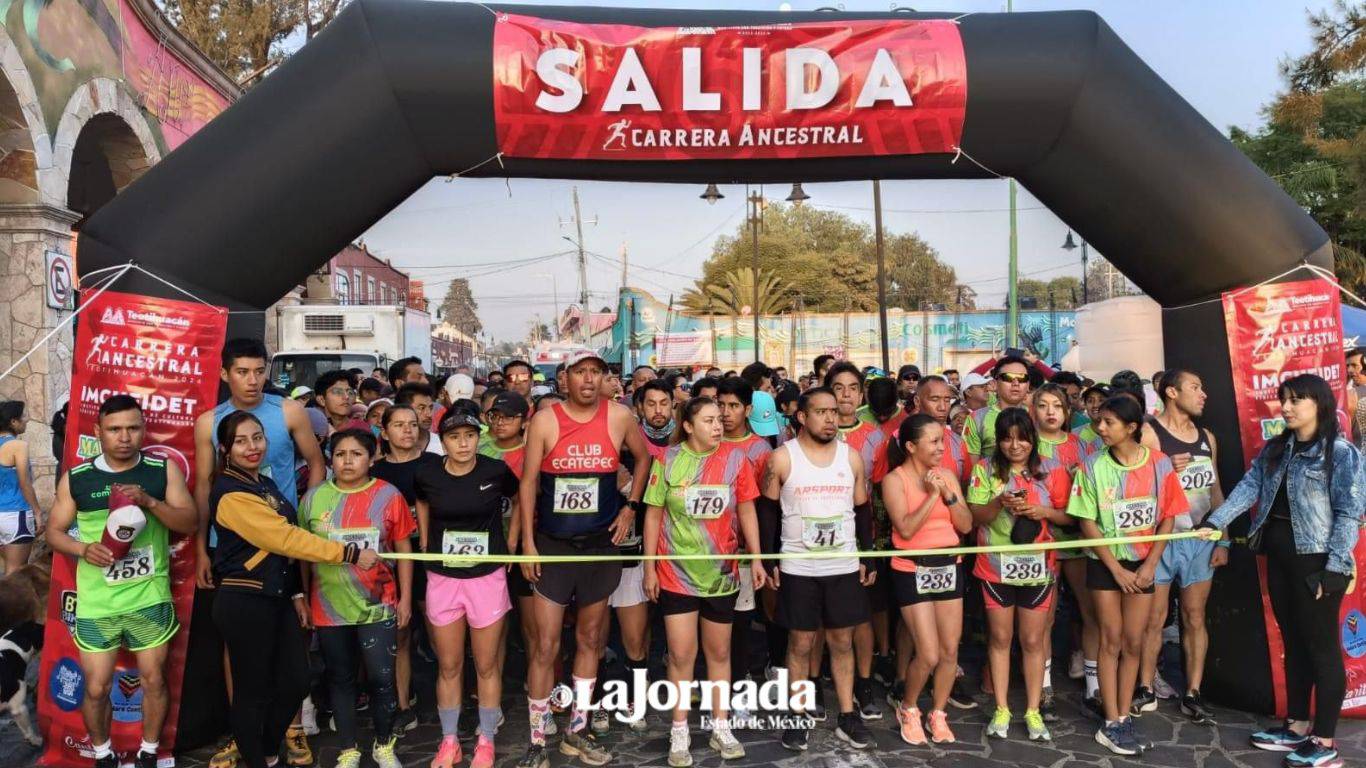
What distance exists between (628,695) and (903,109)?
11.8 ft

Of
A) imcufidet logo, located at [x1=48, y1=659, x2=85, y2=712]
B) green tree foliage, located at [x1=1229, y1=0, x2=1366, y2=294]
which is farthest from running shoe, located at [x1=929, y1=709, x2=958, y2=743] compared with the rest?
green tree foliage, located at [x1=1229, y1=0, x2=1366, y2=294]

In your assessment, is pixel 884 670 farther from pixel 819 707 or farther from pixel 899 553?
pixel 899 553

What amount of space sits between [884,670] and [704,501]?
200cm

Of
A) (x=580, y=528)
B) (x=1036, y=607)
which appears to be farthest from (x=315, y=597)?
(x=1036, y=607)

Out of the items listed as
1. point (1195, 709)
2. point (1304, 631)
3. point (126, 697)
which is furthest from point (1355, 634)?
point (126, 697)

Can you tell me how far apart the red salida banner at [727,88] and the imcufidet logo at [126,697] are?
10.7 ft

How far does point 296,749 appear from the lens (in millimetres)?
4379

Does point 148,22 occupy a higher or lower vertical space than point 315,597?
higher

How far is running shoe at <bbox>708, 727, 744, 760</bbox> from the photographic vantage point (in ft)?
14.3

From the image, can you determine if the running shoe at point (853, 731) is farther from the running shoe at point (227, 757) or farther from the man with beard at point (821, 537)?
the running shoe at point (227, 757)

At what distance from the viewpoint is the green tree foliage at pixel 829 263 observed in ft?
173

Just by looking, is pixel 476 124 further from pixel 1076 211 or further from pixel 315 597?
pixel 1076 211

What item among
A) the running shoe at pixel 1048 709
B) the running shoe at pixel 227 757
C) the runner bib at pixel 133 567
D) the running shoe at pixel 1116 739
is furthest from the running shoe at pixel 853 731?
the runner bib at pixel 133 567

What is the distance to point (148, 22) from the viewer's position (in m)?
11.3
